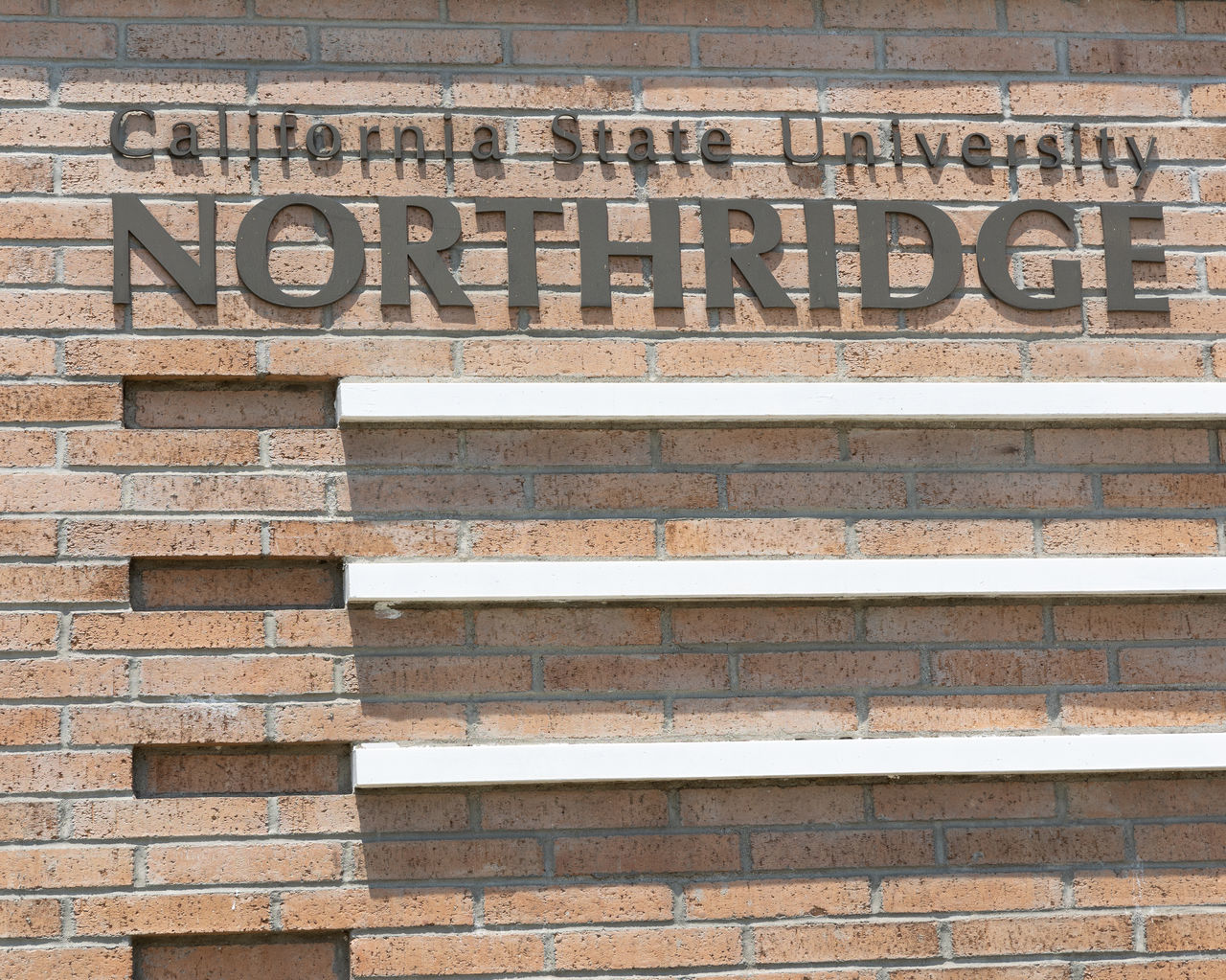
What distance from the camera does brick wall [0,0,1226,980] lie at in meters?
2.56

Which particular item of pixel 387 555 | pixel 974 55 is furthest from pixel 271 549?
pixel 974 55

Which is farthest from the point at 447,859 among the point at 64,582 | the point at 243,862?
the point at 64,582

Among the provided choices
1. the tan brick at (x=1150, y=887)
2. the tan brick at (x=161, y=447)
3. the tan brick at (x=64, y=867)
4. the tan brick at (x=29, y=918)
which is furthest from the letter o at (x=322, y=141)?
the tan brick at (x=1150, y=887)

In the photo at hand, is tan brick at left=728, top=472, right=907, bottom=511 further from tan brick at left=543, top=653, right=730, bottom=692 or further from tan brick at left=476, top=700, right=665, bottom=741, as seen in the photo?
tan brick at left=476, top=700, right=665, bottom=741

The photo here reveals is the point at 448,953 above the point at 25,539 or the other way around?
the other way around

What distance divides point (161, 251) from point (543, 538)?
0.94m

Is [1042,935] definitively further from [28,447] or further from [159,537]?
[28,447]

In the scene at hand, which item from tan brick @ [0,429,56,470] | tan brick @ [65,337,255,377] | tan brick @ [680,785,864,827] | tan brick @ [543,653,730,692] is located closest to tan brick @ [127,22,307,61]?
tan brick @ [65,337,255,377]

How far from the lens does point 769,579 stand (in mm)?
2650

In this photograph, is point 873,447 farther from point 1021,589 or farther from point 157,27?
point 157,27

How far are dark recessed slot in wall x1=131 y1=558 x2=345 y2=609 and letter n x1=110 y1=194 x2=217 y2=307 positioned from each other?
0.52 m

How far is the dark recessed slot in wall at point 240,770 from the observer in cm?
257

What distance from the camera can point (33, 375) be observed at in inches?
103

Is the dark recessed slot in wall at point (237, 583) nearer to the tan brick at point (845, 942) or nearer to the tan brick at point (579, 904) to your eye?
the tan brick at point (579, 904)
